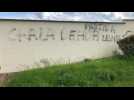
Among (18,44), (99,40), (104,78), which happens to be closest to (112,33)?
(99,40)

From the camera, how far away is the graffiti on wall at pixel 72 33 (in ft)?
17.8

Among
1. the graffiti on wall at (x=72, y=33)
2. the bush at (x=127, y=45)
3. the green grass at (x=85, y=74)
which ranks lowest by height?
the green grass at (x=85, y=74)

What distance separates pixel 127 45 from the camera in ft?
18.4

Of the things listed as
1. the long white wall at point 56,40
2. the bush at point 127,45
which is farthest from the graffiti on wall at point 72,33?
the bush at point 127,45

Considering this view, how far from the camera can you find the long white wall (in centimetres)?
542

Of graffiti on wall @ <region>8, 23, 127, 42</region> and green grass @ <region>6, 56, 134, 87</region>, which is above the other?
graffiti on wall @ <region>8, 23, 127, 42</region>

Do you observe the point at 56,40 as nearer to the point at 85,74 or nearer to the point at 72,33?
the point at 72,33

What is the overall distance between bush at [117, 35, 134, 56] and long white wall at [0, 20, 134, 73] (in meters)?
0.11

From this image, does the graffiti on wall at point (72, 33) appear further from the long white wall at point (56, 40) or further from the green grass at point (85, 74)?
the green grass at point (85, 74)

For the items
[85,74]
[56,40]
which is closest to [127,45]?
[85,74]

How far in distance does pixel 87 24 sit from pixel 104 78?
2.80 ft

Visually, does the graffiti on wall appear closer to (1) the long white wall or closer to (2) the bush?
(1) the long white wall

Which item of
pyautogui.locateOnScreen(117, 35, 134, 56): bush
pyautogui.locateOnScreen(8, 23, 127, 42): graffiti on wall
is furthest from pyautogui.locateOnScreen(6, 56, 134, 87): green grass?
pyautogui.locateOnScreen(8, 23, 127, 42): graffiti on wall
